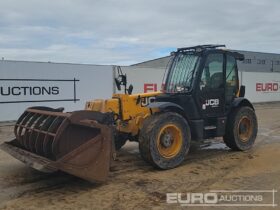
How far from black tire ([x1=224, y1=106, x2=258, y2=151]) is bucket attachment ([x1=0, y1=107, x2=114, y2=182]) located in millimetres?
3400

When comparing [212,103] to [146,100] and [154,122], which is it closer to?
[146,100]

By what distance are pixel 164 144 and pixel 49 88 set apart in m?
10.1

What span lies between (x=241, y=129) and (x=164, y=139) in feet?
8.32

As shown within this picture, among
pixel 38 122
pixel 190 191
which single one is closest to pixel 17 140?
pixel 38 122

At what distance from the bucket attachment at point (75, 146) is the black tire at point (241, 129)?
3.40 metres

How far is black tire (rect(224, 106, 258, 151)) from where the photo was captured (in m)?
9.22

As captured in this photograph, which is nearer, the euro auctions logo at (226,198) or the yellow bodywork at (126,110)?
the euro auctions logo at (226,198)

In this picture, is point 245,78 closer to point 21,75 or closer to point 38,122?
point 21,75

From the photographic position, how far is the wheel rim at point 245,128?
31.0ft

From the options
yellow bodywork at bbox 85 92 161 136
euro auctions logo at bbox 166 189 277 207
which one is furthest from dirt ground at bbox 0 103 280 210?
yellow bodywork at bbox 85 92 161 136

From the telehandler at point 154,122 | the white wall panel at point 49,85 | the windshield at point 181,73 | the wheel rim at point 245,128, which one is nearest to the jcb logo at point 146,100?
the telehandler at point 154,122

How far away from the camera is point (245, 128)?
31.7 feet

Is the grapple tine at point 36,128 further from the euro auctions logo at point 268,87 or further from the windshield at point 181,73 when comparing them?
the euro auctions logo at point 268,87

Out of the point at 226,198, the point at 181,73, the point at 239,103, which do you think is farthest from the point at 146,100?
the point at 226,198
